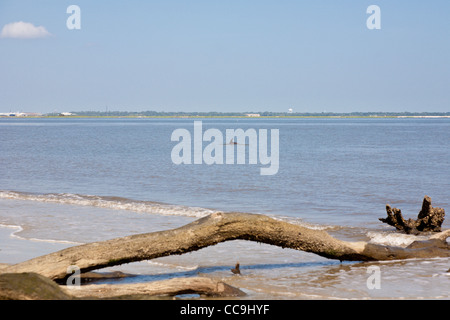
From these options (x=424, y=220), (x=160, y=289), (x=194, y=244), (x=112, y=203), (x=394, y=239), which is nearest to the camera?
(x=160, y=289)

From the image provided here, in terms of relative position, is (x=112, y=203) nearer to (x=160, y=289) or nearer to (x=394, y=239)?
(x=394, y=239)

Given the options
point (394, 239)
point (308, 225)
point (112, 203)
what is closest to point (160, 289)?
point (394, 239)

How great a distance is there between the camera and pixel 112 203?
1530cm

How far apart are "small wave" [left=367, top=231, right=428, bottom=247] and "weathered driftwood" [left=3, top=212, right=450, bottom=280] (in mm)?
2459

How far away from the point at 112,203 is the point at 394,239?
7.88m

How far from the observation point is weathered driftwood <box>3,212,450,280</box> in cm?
647

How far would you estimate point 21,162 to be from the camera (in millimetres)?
29969

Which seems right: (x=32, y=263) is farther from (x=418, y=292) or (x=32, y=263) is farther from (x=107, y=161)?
(x=107, y=161)

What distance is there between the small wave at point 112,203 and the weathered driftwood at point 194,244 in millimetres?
5879

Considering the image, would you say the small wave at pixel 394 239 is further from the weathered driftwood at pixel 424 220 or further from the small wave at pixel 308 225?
the small wave at pixel 308 225

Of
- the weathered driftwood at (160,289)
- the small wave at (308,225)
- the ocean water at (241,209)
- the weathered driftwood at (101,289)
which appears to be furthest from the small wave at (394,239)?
the weathered driftwood at (160,289)

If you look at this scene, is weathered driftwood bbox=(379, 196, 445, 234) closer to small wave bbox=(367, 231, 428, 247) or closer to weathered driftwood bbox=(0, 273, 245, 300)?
small wave bbox=(367, 231, 428, 247)
